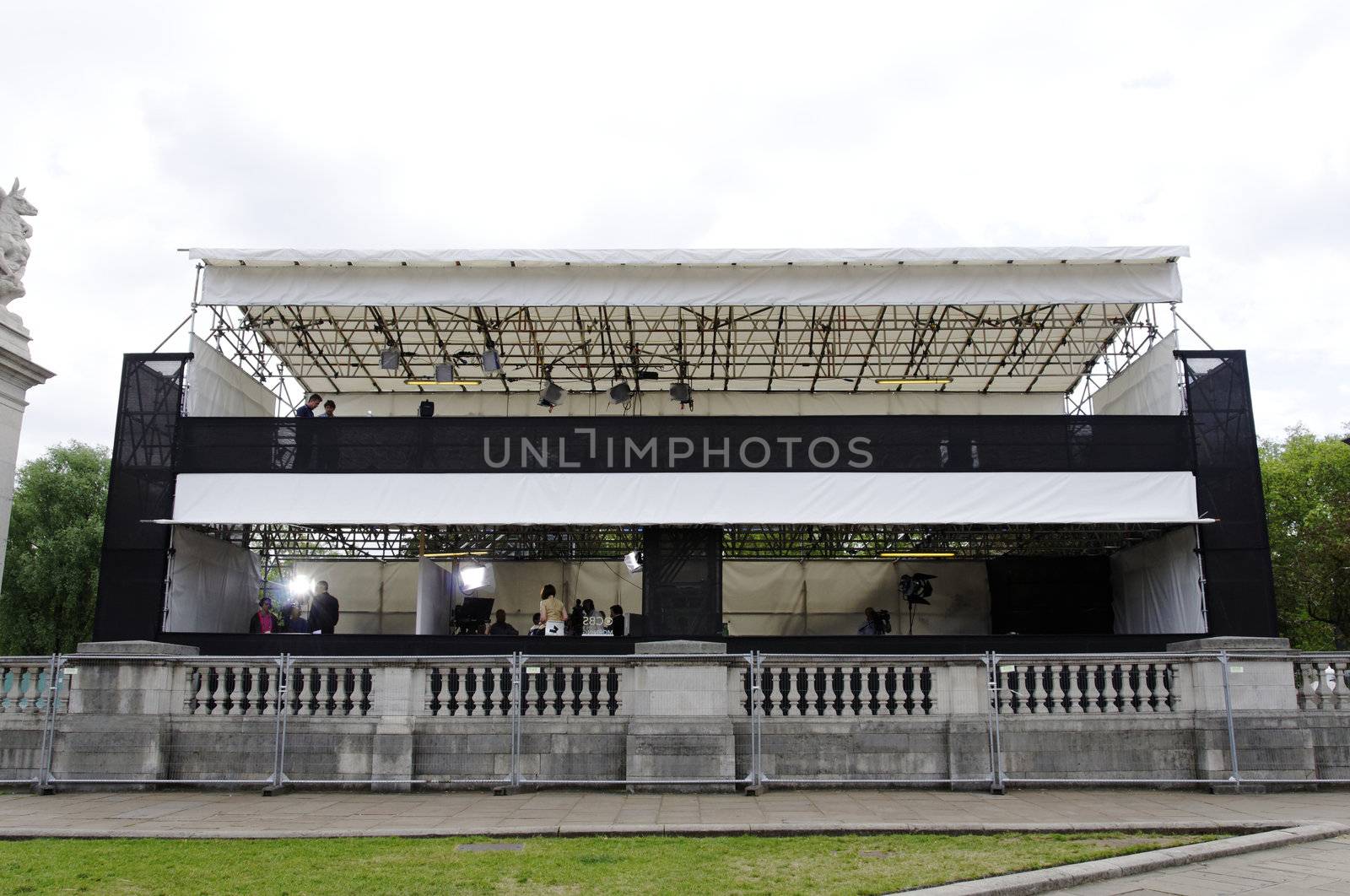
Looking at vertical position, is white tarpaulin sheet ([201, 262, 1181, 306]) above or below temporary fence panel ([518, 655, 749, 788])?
above

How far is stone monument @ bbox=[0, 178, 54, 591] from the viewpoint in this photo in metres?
15.7

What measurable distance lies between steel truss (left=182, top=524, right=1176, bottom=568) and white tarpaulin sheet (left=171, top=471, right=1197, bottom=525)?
249cm

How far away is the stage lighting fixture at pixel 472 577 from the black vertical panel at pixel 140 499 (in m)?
7.15

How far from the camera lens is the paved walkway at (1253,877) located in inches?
302

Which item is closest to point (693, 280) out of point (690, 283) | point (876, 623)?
point (690, 283)

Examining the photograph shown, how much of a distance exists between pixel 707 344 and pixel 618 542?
496 cm

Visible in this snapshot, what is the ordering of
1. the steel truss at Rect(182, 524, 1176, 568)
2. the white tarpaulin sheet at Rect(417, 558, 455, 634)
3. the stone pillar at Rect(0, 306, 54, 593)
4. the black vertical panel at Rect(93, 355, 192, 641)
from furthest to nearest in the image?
the steel truss at Rect(182, 524, 1176, 568)
the white tarpaulin sheet at Rect(417, 558, 455, 634)
the black vertical panel at Rect(93, 355, 192, 641)
the stone pillar at Rect(0, 306, 54, 593)

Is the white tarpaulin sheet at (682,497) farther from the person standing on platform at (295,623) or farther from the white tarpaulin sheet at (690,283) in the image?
the person standing on platform at (295,623)

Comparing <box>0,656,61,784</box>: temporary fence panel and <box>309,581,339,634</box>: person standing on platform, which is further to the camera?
<box>309,581,339,634</box>: person standing on platform

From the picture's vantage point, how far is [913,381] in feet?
79.0

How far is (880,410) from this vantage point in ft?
85.7

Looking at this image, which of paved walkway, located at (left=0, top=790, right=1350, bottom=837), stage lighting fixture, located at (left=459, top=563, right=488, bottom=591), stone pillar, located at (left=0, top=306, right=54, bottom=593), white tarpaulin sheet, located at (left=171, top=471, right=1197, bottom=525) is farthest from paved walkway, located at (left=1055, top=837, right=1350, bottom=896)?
stage lighting fixture, located at (left=459, top=563, right=488, bottom=591)

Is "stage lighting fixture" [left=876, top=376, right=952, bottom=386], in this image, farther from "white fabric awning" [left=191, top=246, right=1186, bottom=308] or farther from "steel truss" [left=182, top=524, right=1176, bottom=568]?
"white fabric awning" [left=191, top=246, right=1186, bottom=308]

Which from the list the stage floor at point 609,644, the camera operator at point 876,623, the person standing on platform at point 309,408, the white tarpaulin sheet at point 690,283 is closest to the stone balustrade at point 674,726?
the stage floor at point 609,644
